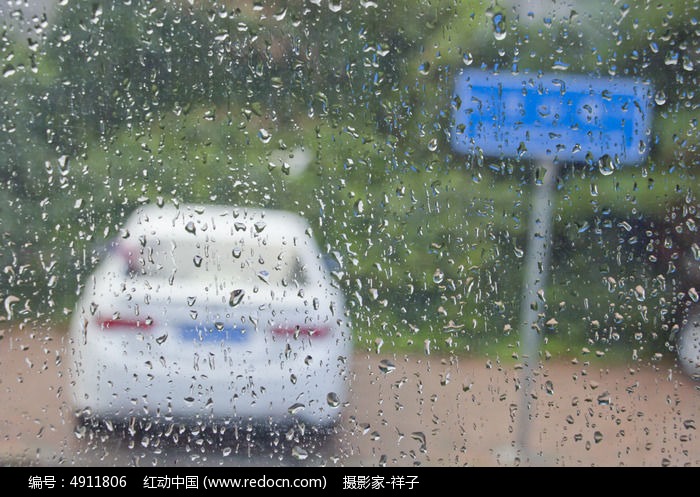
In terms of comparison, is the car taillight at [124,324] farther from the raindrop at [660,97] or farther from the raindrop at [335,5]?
the raindrop at [660,97]

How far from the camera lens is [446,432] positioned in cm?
172

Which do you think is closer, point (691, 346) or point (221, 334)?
point (221, 334)

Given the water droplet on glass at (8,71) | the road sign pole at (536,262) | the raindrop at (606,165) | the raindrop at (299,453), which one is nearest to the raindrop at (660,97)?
the raindrop at (606,165)

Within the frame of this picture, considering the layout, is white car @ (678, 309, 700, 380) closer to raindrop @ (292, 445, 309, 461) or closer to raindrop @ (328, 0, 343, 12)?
raindrop @ (292, 445, 309, 461)

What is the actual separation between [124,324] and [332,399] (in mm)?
529

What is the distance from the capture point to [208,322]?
1623mm

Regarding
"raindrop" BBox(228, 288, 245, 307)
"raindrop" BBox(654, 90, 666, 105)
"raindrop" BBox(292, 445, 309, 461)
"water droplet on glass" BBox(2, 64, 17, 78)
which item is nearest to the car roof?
"raindrop" BBox(228, 288, 245, 307)

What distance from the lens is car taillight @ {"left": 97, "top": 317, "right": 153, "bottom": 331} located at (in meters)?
1.59

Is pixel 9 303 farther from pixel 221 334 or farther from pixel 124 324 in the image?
pixel 221 334

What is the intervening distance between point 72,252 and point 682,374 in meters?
1.54

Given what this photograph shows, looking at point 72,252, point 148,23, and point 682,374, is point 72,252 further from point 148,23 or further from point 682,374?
point 682,374

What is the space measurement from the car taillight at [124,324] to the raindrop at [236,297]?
0.19 meters

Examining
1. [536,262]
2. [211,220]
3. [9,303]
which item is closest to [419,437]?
[536,262]

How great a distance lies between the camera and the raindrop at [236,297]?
163cm
